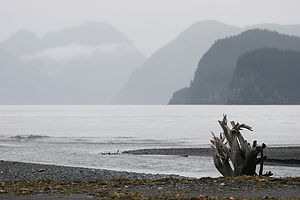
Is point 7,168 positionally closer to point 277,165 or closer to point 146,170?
point 146,170

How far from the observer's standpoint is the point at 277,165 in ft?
136

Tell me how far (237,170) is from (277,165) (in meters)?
16.2

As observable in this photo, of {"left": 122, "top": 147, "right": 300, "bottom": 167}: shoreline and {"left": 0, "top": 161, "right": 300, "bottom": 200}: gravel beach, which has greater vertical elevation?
{"left": 0, "top": 161, "right": 300, "bottom": 200}: gravel beach

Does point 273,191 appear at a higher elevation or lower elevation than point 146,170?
A: higher

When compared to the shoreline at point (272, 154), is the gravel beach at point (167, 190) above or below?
above

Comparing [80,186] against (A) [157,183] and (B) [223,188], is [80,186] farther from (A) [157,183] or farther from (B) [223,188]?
(B) [223,188]

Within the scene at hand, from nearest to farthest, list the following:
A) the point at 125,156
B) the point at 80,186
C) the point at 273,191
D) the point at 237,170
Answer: the point at 273,191 < the point at 80,186 < the point at 237,170 < the point at 125,156

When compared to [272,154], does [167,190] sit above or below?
above

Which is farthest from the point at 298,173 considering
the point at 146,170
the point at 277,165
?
the point at 146,170

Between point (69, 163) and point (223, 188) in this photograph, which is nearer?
point (223, 188)

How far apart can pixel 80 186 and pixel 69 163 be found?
22856mm

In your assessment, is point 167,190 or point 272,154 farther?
point 272,154

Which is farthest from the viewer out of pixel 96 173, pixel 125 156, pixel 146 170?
pixel 125 156

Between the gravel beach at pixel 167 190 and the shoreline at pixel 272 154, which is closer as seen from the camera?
the gravel beach at pixel 167 190
